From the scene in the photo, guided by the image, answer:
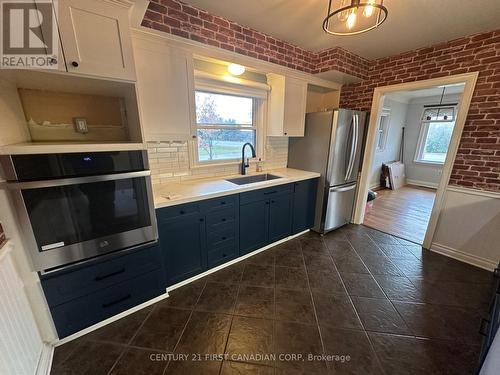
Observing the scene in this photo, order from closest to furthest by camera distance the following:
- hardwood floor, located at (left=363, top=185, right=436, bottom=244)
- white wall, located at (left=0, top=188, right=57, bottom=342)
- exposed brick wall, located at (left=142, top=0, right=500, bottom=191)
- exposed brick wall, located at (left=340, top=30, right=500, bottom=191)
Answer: white wall, located at (left=0, top=188, right=57, bottom=342), exposed brick wall, located at (left=142, top=0, right=500, bottom=191), exposed brick wall, located at (left=340, top=30, right=500, bottom=191), hardwood floor, located at (left=363, top=185, right=436, bottom=244)

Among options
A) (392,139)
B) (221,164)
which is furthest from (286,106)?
(392,139)

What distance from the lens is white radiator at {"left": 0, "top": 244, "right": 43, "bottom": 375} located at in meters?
0.98

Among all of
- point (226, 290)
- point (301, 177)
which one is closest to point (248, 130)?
point (301, 177)

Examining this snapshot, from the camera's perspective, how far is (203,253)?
7.01ft

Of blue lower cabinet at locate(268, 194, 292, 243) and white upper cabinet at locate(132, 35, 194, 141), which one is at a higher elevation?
white upper cabinet at locate(132, 35, 194, 141)

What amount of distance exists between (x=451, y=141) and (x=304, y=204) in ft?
6.47

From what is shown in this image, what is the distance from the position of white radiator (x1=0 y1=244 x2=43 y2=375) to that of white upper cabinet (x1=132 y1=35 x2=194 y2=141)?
123cm

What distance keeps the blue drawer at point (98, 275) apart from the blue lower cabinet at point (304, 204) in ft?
6.29

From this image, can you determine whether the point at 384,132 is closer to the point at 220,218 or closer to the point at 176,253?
the point at 220,218

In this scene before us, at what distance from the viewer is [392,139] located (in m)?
5.96

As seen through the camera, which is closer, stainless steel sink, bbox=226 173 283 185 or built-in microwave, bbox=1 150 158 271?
built-in microwave, bbox=1 150 158 271

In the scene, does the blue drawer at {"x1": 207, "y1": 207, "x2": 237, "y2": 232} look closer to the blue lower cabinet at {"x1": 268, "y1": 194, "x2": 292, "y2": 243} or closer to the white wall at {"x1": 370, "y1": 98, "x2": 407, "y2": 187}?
the blue lower cabinet at {"x1": 268, "y1": 194, "x2": 292, "y2": 243}

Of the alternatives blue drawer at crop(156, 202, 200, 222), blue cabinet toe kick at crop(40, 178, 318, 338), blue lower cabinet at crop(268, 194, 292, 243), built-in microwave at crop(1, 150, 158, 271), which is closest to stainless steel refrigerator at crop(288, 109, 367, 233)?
blue cabinet toe kick at crop(40, 178, 318, 338)

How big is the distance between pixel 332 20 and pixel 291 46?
755 millimetres
